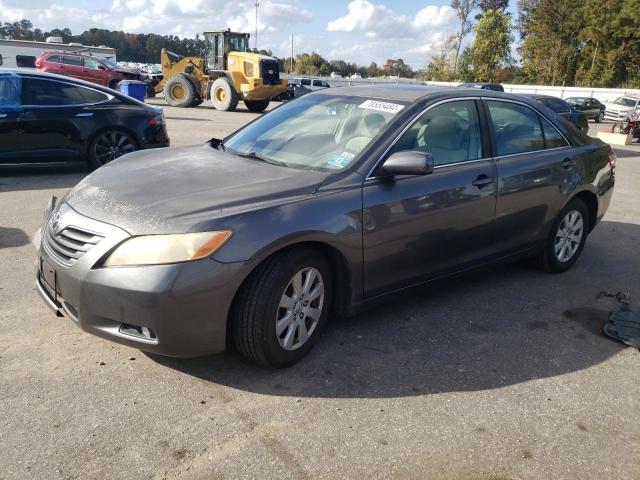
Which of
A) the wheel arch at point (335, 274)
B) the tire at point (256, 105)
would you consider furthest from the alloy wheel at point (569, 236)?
the tire at point (256, 105)

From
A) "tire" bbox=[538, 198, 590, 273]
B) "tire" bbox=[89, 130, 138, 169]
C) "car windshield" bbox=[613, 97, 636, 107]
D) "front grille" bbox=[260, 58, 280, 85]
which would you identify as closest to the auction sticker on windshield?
"tire" bbox=[538, 198, 590, 273]

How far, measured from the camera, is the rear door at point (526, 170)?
4441 millimetres

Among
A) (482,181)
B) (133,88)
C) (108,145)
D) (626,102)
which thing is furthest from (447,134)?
(626,102)

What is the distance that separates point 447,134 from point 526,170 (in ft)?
2.90

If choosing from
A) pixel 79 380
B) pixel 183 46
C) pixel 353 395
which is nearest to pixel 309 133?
pixel 353 395

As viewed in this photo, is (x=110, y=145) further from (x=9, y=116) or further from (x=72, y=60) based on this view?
(x=72, y=60)

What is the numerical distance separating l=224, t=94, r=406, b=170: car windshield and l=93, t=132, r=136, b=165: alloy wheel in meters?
4.65

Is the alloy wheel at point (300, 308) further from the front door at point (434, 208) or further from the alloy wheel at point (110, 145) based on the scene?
the alloy wheel at point (110, 145)

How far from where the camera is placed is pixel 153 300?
276 centimetres

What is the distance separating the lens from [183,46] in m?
102

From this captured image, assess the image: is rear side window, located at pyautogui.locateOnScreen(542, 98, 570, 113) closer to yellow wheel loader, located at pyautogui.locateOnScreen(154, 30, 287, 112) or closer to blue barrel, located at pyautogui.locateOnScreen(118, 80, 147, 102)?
yellow wheel loader, located at pyautogui.locateOnScreen(154, 30, 287, 112)

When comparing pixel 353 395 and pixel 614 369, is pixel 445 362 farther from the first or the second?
pixel 614 369

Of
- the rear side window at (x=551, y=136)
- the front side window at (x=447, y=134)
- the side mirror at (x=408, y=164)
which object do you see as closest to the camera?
the side mirror at (x=408, y=164)

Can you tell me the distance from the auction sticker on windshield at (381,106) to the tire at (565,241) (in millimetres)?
2038
